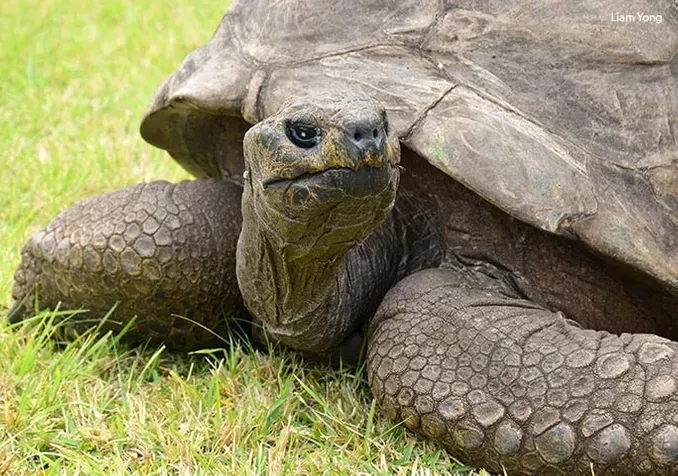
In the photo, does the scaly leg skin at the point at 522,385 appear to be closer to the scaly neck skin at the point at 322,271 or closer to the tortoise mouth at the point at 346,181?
the scaly neck skin at the point at 322,271

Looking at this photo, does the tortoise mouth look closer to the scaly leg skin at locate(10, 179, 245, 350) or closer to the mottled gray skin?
the mottled gray skin

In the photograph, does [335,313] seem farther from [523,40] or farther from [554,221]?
[523,40]

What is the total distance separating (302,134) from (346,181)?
144mm

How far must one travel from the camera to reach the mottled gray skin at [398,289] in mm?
2451

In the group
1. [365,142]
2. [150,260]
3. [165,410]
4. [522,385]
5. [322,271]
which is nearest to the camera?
[365,142]

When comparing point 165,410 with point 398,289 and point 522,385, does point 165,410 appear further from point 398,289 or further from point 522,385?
point 522,385

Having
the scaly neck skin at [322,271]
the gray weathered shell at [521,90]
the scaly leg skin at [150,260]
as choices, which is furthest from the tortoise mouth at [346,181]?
the scaly leg skin at [150,260]

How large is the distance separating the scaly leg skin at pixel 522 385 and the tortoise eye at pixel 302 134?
2.31ft

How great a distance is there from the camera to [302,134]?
238cm

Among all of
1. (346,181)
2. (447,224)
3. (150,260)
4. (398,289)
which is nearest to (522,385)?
(398,289)

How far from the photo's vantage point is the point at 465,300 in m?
2.92

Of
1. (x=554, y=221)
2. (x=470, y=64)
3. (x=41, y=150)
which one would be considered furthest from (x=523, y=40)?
(x=41, y=150)

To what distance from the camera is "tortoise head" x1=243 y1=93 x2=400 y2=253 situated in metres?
2.31

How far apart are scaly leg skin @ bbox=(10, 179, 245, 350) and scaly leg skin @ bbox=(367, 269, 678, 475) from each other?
655 millimetres
